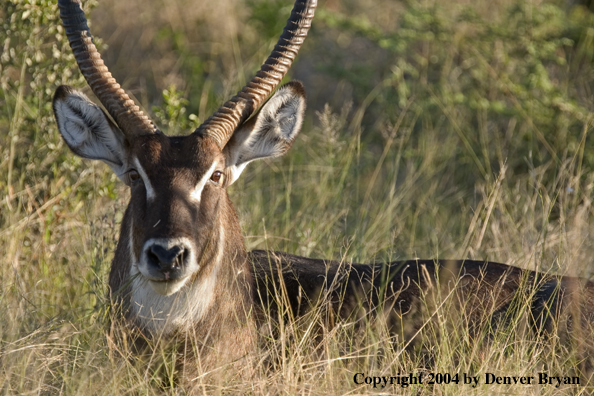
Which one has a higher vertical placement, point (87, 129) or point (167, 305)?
point (87, 129)

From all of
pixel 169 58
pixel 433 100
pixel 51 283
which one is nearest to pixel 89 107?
pixel 51 283

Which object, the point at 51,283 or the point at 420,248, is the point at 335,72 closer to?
the point at 420,248

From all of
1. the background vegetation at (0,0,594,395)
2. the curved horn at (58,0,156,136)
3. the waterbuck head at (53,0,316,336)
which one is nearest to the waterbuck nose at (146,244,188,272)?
the waterbuck head at (53,0,316,336)

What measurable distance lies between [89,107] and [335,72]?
5.68 m

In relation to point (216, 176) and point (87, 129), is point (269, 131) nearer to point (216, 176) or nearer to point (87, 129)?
point (216, 176)

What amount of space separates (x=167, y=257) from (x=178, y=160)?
2.14 ft

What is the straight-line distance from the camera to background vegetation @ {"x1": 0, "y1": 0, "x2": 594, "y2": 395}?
4473 millimetres

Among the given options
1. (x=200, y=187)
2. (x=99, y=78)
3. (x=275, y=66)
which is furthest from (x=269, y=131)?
(x=99, y=78)

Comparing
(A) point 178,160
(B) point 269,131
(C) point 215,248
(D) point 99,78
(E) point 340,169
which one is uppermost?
(D) point 99,78

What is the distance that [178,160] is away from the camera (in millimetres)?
4320

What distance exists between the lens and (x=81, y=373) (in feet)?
13.4

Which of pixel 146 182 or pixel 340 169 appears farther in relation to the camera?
pixel 340 169

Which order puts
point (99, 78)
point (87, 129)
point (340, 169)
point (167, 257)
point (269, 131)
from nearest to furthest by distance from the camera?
point (167, 257) < point (99, 78) < point (87, 129) < point (269, 131) < point (340, 169)

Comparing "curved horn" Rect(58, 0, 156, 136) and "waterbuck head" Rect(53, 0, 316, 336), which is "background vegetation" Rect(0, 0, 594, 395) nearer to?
"waterbuck head" Rect(53, 0, 316, 336)
